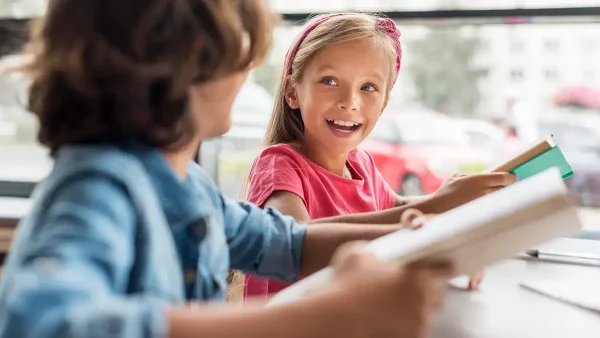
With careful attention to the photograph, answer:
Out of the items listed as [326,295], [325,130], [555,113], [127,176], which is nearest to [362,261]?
[326,295]

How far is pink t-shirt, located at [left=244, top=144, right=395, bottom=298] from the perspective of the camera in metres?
1.23

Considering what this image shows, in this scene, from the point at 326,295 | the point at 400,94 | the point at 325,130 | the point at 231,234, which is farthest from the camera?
the point at 400,94

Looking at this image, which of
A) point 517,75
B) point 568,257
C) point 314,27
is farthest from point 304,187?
point 517,75

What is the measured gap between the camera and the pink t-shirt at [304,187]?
1229mm

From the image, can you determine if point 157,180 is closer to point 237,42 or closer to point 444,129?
point 237,42

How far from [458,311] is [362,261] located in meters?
0.45

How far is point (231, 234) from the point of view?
915mm

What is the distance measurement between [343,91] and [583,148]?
2.92ft

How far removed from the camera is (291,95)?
1.37 m

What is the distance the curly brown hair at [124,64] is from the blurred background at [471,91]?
3.67 ft

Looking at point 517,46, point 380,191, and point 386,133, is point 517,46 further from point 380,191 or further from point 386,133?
point 380,191

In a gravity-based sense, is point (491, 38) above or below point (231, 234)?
above

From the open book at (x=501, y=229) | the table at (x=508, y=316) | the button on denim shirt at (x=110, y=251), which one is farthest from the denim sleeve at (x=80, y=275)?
the table at (x=508, y=316)

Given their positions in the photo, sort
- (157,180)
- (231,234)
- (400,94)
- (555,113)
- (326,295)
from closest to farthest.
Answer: (326,295), (157,180), (231,234), (555,113), (400,94)
